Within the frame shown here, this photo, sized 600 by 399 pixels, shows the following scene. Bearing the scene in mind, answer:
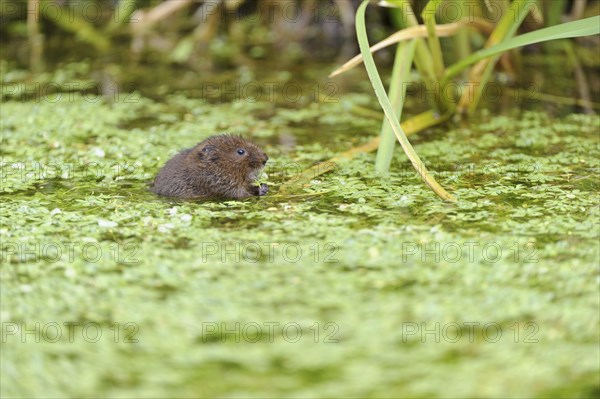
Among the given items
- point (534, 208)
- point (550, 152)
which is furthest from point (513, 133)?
point (534, 208)

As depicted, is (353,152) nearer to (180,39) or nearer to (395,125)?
(395,125)

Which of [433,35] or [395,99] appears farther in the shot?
[433,35]

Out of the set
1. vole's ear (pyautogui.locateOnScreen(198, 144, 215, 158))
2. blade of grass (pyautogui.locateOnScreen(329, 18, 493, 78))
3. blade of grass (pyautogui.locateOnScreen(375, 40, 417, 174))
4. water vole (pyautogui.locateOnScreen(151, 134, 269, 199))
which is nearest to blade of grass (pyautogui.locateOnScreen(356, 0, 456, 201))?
blade of grass (pyautogui.locateOnScreen(329, 18, 493, 78))

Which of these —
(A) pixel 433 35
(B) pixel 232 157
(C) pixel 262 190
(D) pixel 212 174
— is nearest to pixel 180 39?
(A) pixel 433 35

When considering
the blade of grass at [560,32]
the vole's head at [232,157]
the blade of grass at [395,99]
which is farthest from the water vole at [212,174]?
the blade of grass at [560,32]

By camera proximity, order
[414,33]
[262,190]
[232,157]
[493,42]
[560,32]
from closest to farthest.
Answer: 1. [560,32]
2. [262,190]
3. [232,157]
4. [414,33]
5. [493,42]
